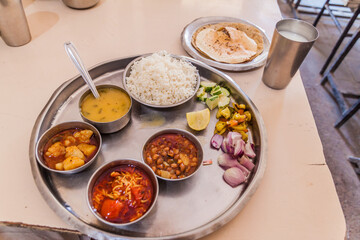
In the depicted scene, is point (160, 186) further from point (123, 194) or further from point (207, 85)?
point (207, 85)

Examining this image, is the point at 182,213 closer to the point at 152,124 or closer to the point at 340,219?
the point at 152,124

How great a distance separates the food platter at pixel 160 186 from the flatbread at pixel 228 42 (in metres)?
0.48

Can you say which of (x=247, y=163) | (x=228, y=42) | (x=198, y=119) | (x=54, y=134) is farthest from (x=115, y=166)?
(x=228, y=42)

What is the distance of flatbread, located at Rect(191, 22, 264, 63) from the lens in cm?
197

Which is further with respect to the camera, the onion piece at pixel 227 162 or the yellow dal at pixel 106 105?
the yellow dal at pixel 106 105

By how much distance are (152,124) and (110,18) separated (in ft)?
4.66

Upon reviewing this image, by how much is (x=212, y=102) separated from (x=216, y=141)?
0.29m

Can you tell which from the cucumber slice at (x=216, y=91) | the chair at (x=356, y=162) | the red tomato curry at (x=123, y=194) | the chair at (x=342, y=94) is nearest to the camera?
the red tomato curry at (x=123, y=194)

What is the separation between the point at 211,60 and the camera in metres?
1.91

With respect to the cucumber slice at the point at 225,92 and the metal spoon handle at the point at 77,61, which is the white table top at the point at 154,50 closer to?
the cucumber slice at the point at 225,92

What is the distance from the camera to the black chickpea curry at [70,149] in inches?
47.0

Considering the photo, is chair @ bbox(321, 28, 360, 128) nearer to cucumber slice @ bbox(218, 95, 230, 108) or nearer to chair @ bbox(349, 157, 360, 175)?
chair @ bbox(349, 157, 360, 175)

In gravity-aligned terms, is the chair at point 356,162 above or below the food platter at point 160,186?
below

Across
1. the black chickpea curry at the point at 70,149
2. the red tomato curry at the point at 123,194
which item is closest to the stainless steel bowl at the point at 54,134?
the black chickpea curry at the point at 70,149
